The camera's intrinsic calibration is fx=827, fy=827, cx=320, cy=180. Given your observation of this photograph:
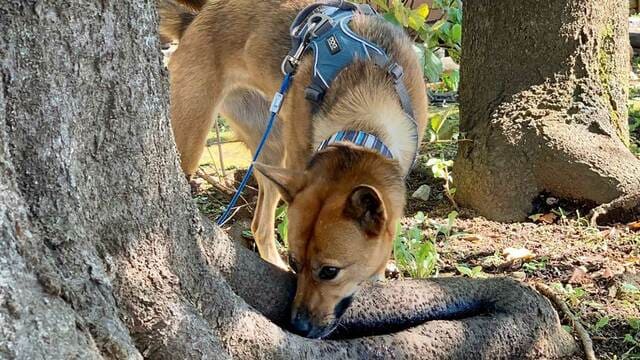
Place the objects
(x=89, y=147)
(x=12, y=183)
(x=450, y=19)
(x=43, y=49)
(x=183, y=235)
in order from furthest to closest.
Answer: (x=450, y=19) < (x=183, y=235) < (x=89, y=147) < (x=43, y=49) < (x=12, y=183)

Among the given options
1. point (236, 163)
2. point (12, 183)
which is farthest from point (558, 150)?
point (12, 183)

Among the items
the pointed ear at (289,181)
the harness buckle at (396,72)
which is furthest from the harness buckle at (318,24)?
the pointed ear at (289,181)

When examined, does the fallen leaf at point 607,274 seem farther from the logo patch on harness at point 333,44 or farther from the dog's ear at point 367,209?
the logo patch on harness at point 333,44

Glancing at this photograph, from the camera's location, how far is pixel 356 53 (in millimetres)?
4355

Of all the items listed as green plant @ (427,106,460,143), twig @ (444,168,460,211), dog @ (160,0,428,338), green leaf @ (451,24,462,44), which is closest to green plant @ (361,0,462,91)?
green leaf @ (451,24,462,44)

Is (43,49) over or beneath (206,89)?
over

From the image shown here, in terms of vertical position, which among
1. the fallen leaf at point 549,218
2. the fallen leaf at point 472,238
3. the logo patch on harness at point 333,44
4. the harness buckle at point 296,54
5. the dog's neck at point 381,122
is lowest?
the fallen leaf at point 472,238

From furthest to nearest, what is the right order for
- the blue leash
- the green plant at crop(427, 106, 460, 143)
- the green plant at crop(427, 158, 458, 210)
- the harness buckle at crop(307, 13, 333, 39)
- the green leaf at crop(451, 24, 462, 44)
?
the green leaf at crop(451, 24, 462, 44) < the green plant at crop(427, 106, 460, 143) < the green plant at crop(427, 158, 458, 210) < the harness buckle at crop(307, 13, 333, 39) < the blue leash

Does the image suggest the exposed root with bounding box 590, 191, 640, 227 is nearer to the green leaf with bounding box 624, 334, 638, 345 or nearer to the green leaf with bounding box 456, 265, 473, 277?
the green leaf with bounding box 456, 265, 473, 277

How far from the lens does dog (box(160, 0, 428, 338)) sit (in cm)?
365

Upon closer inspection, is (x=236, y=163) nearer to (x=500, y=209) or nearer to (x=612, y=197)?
(x=500, y=209)

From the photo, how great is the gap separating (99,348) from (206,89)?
2913 mm

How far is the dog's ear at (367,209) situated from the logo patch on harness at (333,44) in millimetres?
1086

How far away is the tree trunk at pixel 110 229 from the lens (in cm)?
189
